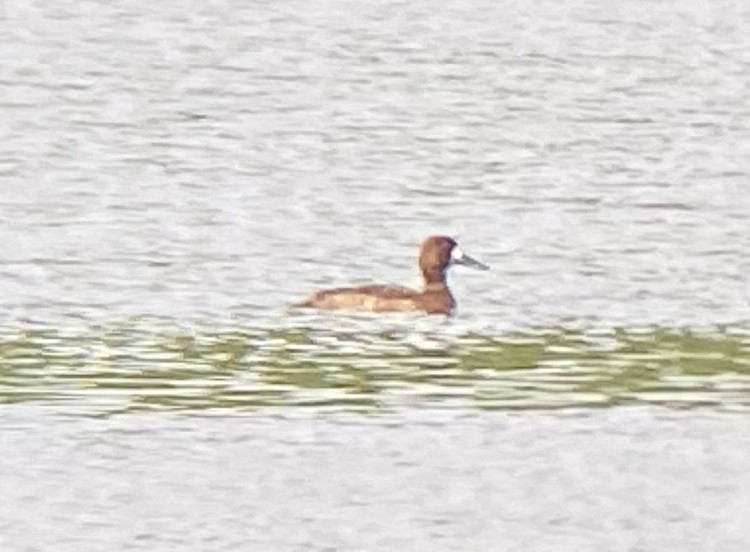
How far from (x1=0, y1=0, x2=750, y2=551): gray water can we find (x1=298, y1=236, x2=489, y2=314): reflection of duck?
13 cm

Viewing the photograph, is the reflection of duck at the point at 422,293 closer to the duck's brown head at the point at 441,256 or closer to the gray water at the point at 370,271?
the duck's brown head at the point at 441,256

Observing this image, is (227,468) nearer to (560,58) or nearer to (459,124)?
(459,124)

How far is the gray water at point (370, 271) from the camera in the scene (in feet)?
37.9

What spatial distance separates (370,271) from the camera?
16312 millimetres

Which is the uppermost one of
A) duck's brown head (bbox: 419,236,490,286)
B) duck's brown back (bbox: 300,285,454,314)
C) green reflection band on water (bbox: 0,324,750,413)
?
duck's brown head (bbox: 419,236,490,286)

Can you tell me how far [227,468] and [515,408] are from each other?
1453 mm

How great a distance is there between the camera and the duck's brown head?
51.8 feet

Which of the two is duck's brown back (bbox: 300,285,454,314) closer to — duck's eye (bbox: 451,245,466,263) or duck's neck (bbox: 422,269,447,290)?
duck's neck (bbox: 422,269,447,290)

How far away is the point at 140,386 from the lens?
1323 cm

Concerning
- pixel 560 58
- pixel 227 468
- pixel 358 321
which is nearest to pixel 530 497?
pixel 227 468

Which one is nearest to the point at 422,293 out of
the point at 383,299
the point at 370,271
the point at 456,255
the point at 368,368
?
the point at 383,299

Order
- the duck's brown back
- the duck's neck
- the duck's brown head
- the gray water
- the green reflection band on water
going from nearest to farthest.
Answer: the gray water < the green reflection band on water < the duck's brown back < the duck's neck < the duck's brown head

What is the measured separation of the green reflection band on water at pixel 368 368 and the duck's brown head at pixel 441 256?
0.95 metres

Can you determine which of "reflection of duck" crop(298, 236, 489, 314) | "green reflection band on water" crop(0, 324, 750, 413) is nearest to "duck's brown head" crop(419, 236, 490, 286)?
"reflection of duck" crop(298, 236, 489, 314)
